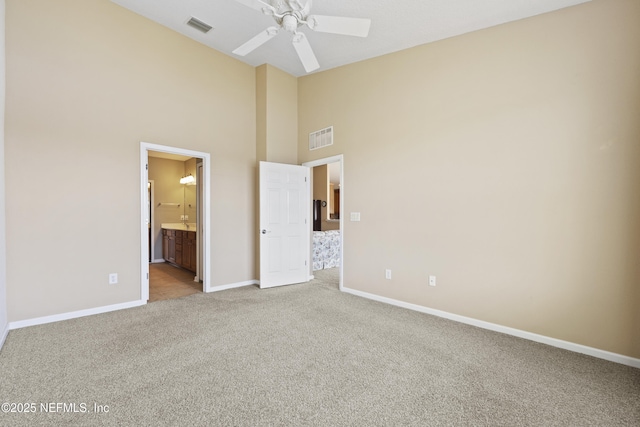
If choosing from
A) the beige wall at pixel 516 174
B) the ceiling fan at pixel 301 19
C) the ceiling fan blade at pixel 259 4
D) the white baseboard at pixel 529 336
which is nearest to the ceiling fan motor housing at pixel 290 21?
the ceiling fan at pixel 301 19

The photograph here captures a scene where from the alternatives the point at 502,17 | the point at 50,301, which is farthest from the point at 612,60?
the point at 50,301

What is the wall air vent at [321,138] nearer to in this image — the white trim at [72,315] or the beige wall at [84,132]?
the beige wall at [84,132]

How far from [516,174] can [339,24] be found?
2.22 metres

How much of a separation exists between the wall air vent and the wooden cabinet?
2.80 m

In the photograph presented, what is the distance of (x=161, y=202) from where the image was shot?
23.8 feet

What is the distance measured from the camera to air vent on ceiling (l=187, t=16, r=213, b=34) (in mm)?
3588

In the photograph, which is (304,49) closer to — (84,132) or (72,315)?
(84,132)

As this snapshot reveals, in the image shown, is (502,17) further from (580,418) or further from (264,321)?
(264,321)

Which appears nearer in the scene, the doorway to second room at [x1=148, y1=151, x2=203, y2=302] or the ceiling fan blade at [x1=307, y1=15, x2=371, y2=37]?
the ceiling fan blade at [x1=307, y1=15, x2=371, y2=37]

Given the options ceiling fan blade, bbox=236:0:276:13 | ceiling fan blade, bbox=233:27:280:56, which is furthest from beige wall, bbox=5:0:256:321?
ceiling fan blade, bbox=236:0:276:13

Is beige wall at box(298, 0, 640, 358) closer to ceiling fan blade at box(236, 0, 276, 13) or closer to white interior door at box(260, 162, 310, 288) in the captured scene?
white interior door at box(260, 162, 310, 288)

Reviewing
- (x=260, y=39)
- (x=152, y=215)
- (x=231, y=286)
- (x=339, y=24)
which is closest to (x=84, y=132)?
(x=260, y=39)

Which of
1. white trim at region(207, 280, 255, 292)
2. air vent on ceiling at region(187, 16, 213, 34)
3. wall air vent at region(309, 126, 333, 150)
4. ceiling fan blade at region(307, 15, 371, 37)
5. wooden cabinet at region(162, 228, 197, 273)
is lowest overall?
white trim at region(207, 280, 255, 292)

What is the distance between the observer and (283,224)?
4.67 m
